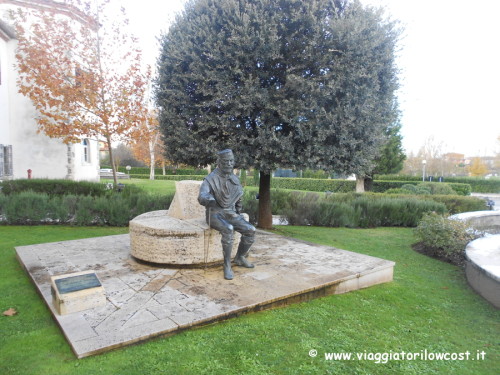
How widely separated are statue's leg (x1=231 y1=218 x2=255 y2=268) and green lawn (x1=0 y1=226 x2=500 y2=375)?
4.34ft

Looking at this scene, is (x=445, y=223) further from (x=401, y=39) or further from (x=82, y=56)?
(x=82, y=56)

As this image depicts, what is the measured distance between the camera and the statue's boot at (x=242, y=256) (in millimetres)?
5387

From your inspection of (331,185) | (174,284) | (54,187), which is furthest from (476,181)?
(174,284)

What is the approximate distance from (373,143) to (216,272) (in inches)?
205

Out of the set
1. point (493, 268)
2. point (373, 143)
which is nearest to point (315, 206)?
point (373, 143)

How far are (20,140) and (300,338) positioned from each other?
1764 cm

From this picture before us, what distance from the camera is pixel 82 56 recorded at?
13266mm

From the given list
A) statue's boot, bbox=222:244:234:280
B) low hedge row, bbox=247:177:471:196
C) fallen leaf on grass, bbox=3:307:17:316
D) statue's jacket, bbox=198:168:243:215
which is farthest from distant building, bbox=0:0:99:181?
low hedge row, bbox=247:177:471:196

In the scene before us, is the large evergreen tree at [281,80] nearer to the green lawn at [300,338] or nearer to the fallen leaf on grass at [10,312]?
the green lawn at [300,338]

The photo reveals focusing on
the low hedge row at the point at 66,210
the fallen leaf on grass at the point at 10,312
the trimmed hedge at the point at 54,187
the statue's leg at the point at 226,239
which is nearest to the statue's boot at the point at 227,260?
the statue's leg at the point at 226,239

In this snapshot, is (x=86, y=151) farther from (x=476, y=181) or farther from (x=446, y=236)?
(x=476, y=181)

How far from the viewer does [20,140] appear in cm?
1595

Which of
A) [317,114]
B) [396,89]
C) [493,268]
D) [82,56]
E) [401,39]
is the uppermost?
[82,56]

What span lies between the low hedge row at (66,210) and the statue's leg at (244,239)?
19.6 ft
